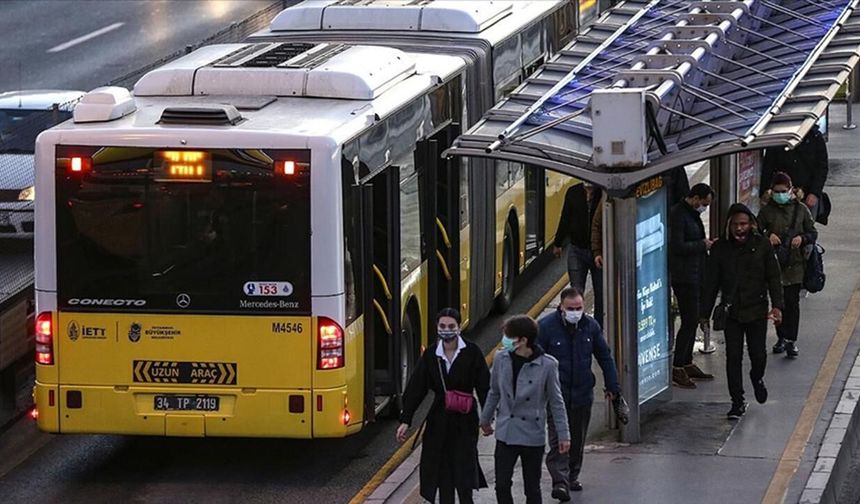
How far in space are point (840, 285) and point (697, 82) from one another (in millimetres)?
5249

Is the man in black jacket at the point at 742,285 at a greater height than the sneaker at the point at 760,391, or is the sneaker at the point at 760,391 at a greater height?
the man in black jacket at the point at 742,285

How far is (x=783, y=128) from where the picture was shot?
13.0 m

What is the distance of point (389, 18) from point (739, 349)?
5484 millimetres

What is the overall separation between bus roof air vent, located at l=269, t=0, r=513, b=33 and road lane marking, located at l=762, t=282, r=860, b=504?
4.47m

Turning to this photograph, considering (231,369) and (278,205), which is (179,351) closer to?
(231,369)

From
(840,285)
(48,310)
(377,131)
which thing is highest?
(377,131)

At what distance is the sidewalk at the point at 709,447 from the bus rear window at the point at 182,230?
5.89ft

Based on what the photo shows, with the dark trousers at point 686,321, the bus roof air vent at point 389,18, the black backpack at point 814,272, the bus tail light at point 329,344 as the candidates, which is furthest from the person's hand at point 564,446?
the bus roof air vent at point 389,18

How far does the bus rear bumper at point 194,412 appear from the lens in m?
13.8

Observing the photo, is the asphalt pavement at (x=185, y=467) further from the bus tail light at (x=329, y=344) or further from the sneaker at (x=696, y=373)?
the sneaker at (x=696, y=373)

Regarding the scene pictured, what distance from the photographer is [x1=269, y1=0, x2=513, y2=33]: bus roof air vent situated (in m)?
18.5

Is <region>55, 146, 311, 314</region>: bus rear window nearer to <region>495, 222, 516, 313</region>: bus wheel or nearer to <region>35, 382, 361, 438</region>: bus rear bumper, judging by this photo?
<region>35, 382, 361, 438</region>: bus rear bumper

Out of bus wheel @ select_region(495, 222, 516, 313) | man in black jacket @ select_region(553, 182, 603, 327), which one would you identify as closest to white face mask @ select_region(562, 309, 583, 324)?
man in black jacket @ select_region(553, 182, 603, 327)

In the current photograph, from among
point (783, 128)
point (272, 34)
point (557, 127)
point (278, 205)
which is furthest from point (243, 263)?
point (272, 34)
